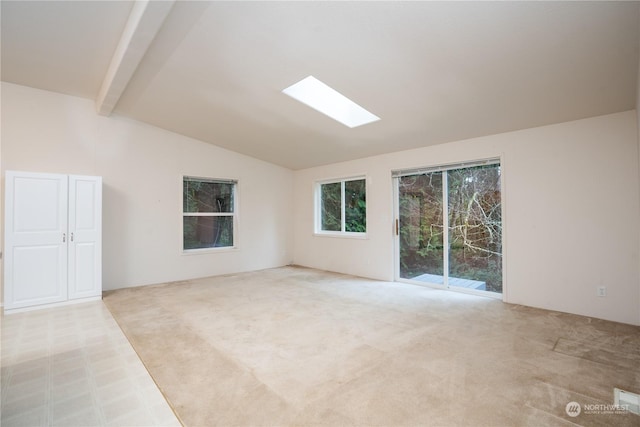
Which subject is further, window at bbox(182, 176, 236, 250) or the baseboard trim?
window at bbox(182, 176, 236, 250)

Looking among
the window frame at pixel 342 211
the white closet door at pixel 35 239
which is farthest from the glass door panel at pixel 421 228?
the white closet door at pixel 35 239

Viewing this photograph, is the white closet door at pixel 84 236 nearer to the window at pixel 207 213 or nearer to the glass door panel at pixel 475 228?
the window at pixel 207 213

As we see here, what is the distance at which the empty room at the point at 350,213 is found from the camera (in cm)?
202

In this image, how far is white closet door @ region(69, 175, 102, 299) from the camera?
3.92m

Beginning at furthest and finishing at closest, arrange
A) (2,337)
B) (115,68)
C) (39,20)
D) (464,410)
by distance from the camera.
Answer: (115,68)
(2,337)
(39,20)
(464,410)

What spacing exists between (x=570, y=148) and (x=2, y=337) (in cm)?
626

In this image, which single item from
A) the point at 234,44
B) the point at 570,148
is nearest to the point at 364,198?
the point at 570,148

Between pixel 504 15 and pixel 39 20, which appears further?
pixel 39 20

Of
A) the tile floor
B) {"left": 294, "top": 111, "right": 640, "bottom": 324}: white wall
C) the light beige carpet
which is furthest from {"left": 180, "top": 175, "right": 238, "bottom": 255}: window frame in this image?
{"left": 294, "top": 111, "right": 640, "bottom": 324}: white wall

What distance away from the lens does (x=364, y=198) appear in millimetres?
5676

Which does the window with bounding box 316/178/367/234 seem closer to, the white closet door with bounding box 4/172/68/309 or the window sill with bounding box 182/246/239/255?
the window sill with bounding box 182/246/239/255

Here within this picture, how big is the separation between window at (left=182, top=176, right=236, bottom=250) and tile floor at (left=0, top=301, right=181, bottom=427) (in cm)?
249

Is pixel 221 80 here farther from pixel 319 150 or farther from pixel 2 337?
pixel 2 337

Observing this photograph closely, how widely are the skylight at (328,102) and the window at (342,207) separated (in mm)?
1619
